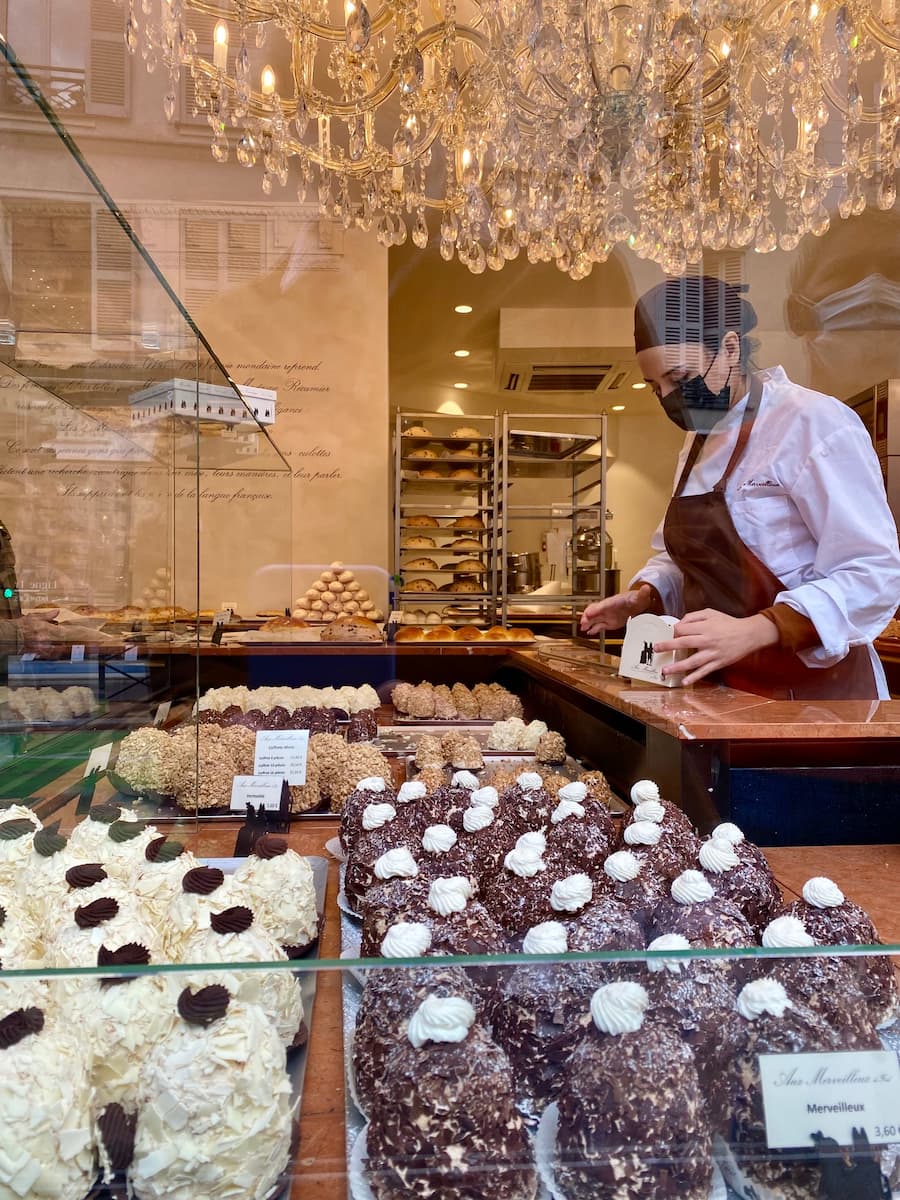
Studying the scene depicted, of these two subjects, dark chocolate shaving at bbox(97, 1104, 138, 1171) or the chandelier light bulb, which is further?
the chandelier light bulb

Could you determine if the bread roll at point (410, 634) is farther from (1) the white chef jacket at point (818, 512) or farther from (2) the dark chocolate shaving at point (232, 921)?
(2) the dark chocolate shaving at point (232, 921)

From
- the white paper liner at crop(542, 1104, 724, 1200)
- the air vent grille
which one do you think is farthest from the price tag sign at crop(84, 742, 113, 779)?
the air vent grille

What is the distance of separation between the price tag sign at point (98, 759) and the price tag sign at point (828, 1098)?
1178mm

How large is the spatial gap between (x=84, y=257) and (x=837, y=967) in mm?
1661

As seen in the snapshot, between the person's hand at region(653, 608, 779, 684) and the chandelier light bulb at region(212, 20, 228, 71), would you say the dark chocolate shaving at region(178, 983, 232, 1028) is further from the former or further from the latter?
the chandelier light bulb at region(212, 20, 228, 71)

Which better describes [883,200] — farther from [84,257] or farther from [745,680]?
[84,257]

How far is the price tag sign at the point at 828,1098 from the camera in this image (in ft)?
2.10

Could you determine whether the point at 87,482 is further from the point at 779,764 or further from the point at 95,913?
the point at 779,764

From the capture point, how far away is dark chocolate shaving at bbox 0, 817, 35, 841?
1.02 meters

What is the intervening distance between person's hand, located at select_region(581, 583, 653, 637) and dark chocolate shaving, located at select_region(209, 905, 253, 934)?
1.64 metres

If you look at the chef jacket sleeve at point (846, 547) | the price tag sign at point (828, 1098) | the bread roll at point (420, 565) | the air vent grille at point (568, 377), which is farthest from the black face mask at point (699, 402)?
the air vent grille at point (568, 377)

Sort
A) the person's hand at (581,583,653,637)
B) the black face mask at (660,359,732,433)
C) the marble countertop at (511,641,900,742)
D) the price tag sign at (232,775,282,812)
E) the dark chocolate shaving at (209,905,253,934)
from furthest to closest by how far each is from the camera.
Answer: the person's hand at (581,583,653,637)
the black face mask at (660,359,732,433)
the price tag sign at (232,775,282,812)
the marble countertop at (511,641,900,742)
the dark chocolate shaving at (209,905,253,934)

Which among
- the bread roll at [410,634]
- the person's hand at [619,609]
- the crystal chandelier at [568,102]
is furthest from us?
the bread roll at [410,634]

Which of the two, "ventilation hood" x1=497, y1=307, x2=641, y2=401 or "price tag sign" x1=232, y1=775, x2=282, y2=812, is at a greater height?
"ventilation hood" x1=497, y1=307, x2=641, y2=401
